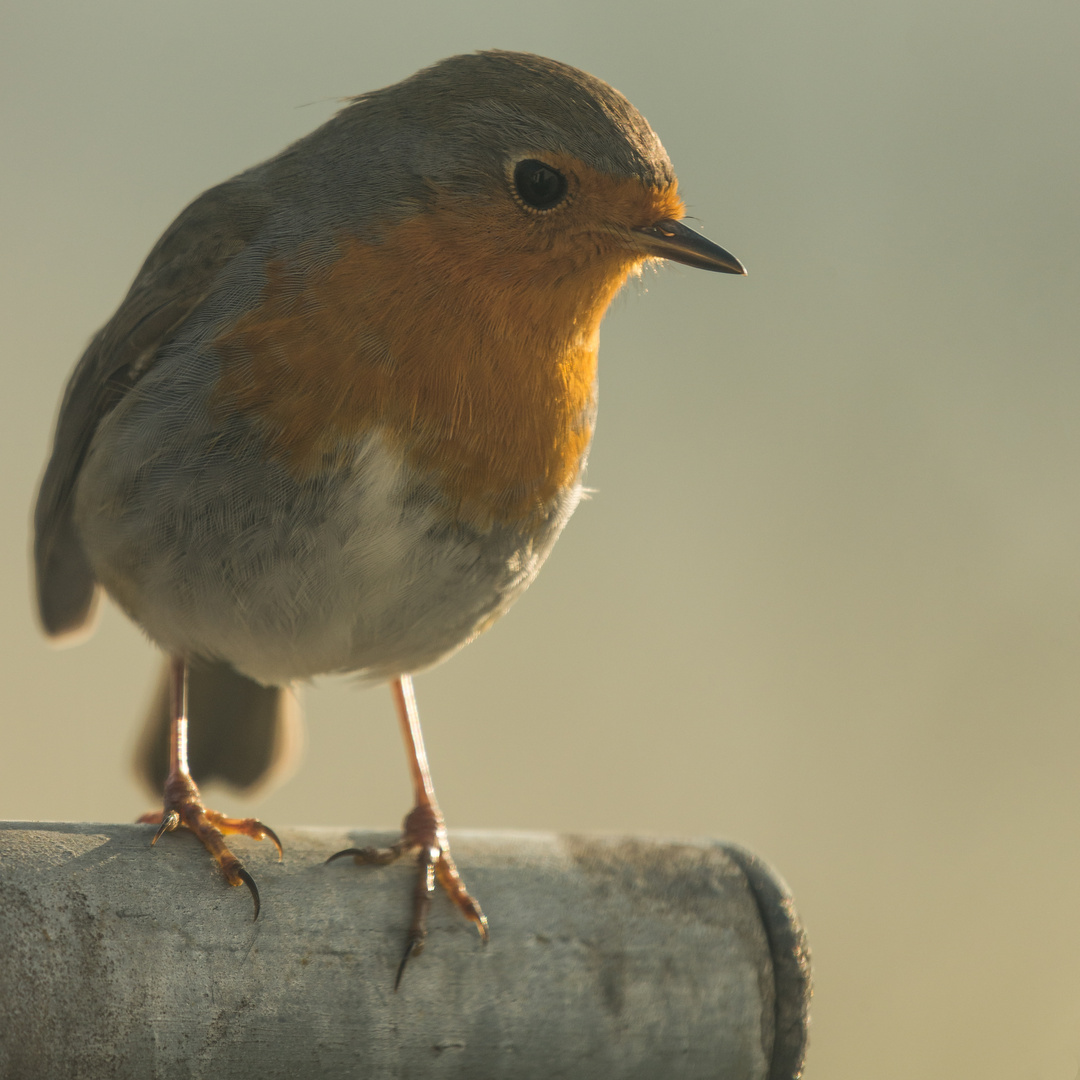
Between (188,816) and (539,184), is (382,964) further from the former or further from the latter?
(539,184)

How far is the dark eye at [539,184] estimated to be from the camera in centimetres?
208

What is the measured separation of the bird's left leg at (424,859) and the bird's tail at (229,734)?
0.44 meters

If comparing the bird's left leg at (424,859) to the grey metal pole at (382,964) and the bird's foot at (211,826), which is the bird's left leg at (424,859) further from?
the bird's foot at (211,826)

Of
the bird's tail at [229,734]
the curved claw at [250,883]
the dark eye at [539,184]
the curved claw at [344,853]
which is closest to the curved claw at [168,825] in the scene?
the curved claw at [250,883]

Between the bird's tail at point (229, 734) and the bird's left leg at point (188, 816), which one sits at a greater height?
the bird's left leg at point (188, 816)

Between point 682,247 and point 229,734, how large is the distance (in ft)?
5.15

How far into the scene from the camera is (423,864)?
218 centimetres

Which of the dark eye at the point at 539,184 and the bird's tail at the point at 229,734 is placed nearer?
the dark eye at the point at 539,184

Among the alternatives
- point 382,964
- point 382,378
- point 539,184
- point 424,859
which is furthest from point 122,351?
point 382,964

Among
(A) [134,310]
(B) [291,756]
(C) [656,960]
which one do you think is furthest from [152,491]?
(C) [656,960]

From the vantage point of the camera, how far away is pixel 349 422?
1963 mm

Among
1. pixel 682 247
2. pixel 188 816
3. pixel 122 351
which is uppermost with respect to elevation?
pixel 682 247

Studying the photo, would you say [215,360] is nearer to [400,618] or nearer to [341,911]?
[400,618]

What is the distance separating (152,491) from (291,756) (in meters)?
0.98
